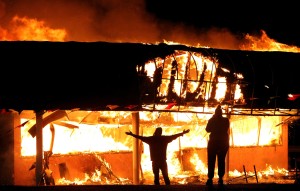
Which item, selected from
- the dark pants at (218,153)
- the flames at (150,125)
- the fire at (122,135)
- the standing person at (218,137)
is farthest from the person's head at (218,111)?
the fire at (122,135)

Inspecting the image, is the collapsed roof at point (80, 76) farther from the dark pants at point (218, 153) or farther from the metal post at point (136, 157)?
the dark pants at point (218, 153)

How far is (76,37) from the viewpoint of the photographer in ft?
76.8

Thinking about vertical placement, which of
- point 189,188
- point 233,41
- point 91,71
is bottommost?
point 189,188

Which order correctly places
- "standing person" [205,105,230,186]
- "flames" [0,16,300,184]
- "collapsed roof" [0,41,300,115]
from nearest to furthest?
"standing person" [205,105,230,186] → "collapsed roof" [0,41,300,115] → "flames" [0,16,300,184]

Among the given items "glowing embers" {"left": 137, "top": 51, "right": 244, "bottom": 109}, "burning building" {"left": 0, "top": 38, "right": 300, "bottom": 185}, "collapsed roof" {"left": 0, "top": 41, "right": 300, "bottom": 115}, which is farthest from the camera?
"glowing embers" {"left": 137, "top": 51, "right": 244, "bottom": 109}

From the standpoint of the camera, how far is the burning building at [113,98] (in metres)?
13.7

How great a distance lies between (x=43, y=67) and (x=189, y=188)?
5.98m

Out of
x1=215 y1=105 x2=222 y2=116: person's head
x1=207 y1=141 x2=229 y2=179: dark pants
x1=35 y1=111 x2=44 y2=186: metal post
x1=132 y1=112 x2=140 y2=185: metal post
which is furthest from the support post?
x1=215 y1=105 x2=222 y2=116: person's head

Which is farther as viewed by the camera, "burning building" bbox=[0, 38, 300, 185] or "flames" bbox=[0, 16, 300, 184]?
"flames" bbox=[0, 16, 300, 184]

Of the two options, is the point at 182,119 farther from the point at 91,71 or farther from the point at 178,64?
the point at 91,71

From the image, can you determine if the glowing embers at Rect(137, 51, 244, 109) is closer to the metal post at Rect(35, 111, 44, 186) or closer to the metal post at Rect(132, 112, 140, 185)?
the metal post at Rect(132, 112, 140, 185)

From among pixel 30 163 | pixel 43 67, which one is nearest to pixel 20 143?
pixel 30 163

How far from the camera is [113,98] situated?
13773 millimetres

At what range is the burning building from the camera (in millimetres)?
13656
